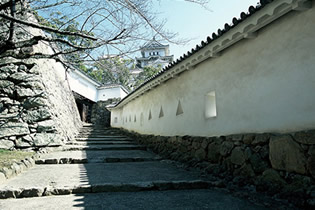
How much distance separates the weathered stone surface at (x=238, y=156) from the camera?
115 inches

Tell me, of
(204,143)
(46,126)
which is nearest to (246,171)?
(204,143)

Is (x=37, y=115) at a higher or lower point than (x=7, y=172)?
higher

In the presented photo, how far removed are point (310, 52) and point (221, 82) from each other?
1.55 metres

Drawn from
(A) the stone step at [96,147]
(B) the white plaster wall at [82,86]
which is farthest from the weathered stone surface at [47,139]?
(B) the white plaster wall at [82,86]

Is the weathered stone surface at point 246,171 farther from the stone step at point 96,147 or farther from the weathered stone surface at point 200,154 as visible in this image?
the stone step at point 96,147

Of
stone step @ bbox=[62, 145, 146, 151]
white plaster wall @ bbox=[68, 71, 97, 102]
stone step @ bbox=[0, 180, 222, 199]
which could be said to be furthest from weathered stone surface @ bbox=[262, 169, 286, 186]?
white plaster wall @ bbox=[68, 71, 97, 102]

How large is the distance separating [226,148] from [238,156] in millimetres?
298

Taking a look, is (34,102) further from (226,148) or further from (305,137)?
(305,137)

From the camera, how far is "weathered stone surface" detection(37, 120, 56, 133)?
19.0 ft

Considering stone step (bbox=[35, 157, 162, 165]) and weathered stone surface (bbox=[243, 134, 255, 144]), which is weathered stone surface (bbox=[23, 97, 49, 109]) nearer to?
stone step (bbox=[35, 157, 162, 165])

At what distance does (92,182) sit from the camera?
3.02 metres

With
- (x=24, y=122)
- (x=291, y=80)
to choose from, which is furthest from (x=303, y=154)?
(x=24, y=122)

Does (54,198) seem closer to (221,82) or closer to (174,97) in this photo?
(221,82)

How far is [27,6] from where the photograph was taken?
11.9 feet
